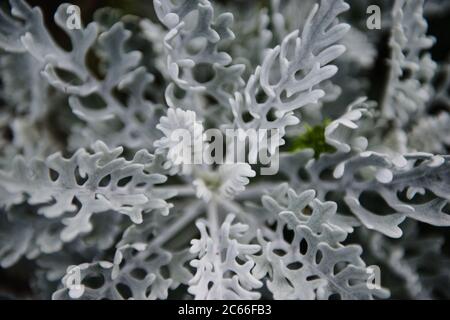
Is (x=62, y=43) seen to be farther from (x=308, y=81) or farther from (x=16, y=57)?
(x=308, y=81)

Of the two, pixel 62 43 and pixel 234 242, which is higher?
pixel 62 43

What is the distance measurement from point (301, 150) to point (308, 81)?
28 centimetres

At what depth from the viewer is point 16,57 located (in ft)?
5.49

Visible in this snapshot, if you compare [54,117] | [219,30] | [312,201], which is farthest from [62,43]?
[312,201]

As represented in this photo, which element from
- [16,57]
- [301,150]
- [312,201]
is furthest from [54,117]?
[312,201]

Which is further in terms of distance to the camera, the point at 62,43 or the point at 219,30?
the point at 62,43

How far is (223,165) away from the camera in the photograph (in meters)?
1.43

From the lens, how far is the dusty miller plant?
4.21ft

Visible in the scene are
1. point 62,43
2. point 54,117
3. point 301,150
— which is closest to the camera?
point 301,150

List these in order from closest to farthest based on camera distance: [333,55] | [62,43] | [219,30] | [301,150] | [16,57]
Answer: [333,55]
[219,30]
[301,150]
[16,57]
[62,43]

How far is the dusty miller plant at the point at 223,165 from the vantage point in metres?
1.28

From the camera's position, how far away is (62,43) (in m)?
2.02

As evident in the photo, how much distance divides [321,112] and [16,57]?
3.05ft
